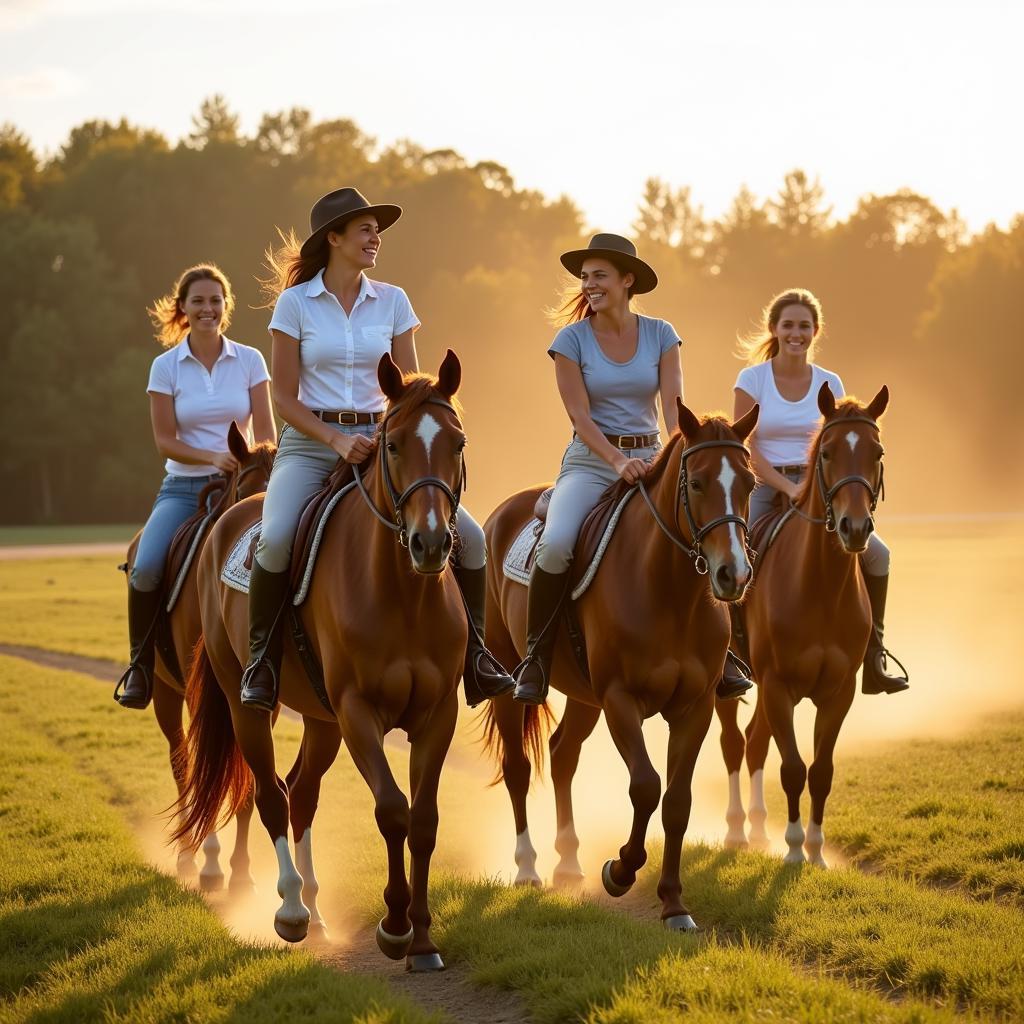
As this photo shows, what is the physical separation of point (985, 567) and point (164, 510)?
2487 centimetres

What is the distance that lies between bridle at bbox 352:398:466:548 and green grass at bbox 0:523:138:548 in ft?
140

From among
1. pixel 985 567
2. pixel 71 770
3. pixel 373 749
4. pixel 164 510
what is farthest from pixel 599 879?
pixel 985 567

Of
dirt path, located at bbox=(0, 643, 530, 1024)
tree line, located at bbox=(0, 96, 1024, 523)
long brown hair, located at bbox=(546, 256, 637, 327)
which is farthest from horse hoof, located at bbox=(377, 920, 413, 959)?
tree line, located at bbox=(0, 96, 1024, 523)

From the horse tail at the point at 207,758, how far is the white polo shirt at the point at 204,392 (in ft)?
6.77

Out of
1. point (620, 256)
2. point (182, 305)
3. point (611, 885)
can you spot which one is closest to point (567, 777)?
point (611, 885)

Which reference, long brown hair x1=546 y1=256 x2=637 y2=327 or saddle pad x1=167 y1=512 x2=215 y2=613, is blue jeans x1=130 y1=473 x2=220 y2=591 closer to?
saddle pad x1=167 y1=512 x2=215 y2=613

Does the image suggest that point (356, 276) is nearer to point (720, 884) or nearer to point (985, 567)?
point (720, 884)

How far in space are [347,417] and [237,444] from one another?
2057 millimetres

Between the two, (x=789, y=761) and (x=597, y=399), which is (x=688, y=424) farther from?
(x=789, y=761)

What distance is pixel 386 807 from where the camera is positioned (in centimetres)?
659

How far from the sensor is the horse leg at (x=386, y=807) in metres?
6.61

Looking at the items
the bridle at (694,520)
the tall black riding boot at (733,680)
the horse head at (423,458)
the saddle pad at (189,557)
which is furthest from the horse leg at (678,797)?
the saddle pad at (189,557)

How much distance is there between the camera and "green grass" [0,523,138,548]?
Answer: 169 feet

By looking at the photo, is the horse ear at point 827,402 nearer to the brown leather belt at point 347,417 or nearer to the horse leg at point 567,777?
the horse leg at point 567,777
